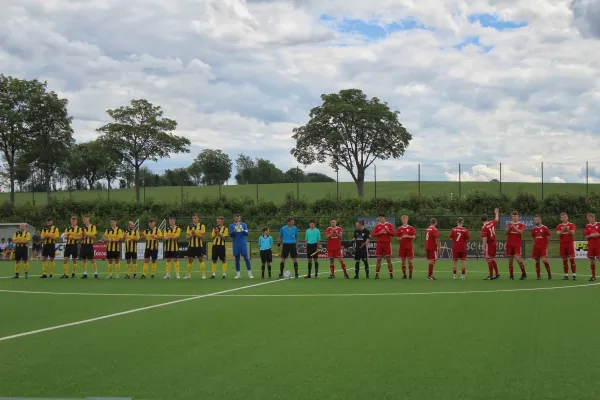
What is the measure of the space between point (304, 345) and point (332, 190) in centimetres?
4864

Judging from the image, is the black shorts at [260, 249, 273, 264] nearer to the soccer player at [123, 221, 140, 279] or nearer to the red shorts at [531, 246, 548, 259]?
the soccer player at [123, 221, 140, 279]

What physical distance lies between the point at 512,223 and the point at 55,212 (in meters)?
45.1

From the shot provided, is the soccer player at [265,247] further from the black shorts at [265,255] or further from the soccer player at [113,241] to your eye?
the soccer player at [113,241]

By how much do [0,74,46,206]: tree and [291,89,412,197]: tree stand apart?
25.8 m

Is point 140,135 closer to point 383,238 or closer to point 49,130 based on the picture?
point 49,130

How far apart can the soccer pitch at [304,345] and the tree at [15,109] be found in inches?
1708

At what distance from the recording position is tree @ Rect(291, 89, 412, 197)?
201 ft

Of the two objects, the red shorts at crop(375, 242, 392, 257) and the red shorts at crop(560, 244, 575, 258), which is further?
the red shorts at crop(375, 242, 392, 257)

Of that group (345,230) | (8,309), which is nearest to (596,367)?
(8,309)

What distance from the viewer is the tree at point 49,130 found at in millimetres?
55219

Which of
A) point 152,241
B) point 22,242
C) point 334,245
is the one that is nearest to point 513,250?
point 334,245

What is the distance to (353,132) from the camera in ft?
203

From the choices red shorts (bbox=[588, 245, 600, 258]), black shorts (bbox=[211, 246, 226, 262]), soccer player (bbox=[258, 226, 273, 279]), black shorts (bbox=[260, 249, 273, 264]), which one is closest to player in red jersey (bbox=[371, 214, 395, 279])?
Answer: soccer player (bbox=[258, 226, 273, 279])

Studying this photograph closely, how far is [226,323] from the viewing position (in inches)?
419
